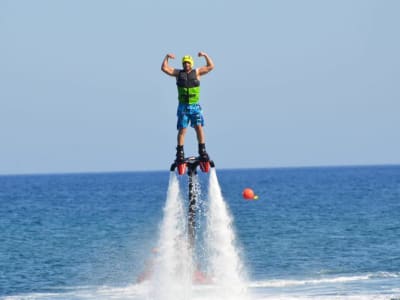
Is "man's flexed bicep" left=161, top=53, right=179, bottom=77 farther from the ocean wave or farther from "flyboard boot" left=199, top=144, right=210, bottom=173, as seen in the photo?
the ocean wave

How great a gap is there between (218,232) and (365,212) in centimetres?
7222

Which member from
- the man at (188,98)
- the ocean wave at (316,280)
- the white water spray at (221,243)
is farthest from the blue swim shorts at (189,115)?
the ocean wave at (316,280)

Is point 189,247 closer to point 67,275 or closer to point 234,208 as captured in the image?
point 67,275

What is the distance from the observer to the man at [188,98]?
31.1 meters

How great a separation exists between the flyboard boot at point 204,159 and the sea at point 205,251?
2.15 ft

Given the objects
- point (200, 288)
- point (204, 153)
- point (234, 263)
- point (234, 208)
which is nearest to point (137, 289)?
point (200, 288)

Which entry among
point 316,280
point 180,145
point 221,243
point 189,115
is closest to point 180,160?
point 180,145

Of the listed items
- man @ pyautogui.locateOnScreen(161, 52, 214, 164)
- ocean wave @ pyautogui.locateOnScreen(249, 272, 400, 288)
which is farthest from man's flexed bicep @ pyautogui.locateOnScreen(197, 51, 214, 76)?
ocean wave @ pyautogui.locateOnScreen(249, 272, 400, 288)

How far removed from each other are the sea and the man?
119 centimetres

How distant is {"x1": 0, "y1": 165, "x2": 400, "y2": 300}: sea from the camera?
36.5 m

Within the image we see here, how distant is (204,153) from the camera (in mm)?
31969

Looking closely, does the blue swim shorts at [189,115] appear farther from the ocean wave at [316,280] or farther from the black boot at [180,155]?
the ocean wave at [316,280]

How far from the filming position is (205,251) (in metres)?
65.9

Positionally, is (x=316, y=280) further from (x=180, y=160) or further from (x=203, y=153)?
(x=180, y=160)
